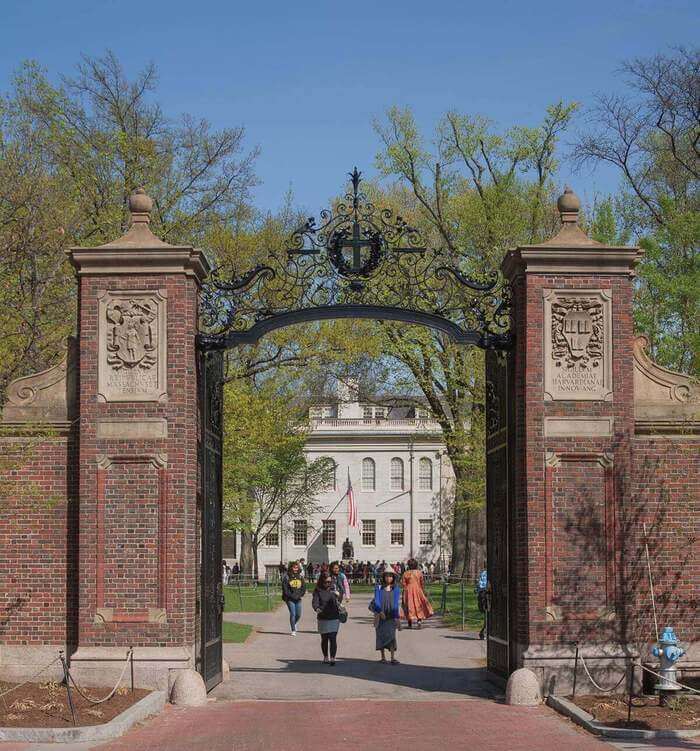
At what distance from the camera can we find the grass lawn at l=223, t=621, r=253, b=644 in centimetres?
2638

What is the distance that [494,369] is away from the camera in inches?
700

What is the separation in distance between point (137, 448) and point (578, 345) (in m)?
5.68

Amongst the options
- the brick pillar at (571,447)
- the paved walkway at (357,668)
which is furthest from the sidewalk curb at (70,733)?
the brick pillar at (571,447)

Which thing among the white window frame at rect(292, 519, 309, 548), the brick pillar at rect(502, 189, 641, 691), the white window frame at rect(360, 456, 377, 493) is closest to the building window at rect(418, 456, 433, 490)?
the white window frame at rect(360, 456, 377, 493)

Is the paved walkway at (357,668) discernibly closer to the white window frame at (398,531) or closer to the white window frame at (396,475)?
the white window frame at (398,531)

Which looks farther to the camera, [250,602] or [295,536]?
[295,536]

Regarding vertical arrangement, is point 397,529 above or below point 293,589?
below

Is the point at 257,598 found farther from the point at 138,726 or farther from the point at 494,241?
the point at 138,726

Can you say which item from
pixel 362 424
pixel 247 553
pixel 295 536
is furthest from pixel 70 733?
pixel 295 536

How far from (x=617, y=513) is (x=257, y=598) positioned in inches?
1209

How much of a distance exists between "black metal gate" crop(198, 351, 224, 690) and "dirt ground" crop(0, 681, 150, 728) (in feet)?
5.04

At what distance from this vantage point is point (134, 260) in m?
16.1

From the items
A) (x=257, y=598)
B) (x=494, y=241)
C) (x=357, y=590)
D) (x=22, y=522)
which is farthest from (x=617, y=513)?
(x=357, y=590)

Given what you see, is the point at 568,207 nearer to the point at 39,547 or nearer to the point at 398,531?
the point at 39,547
